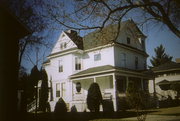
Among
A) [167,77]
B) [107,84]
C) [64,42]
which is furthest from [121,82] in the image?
[167,77]

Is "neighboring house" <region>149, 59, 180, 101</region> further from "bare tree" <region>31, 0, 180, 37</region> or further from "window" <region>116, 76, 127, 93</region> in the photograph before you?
"window" <region>116, 76, 127, 93</region>

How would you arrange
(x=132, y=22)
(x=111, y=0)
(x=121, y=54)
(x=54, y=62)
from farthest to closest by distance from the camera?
(x=54, y=62), (x=121, y=54), (x=132, y=22), (x=111, y=0)

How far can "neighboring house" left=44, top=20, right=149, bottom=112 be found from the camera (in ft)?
30.2

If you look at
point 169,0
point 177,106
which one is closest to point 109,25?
point 169,0

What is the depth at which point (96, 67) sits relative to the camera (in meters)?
11.0

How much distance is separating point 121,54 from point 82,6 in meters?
6.19

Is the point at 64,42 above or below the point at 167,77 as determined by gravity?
above

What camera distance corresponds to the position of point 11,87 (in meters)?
5.19

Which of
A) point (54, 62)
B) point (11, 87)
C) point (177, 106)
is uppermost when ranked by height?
point (54, 62)

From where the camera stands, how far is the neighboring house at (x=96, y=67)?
9197mm

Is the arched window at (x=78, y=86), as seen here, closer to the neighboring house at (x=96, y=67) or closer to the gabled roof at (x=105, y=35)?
the neighboring house at (x=96, y=67)

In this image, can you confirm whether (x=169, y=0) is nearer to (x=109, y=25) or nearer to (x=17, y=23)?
(x=109, y=25)

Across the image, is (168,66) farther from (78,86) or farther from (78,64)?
(78,64)

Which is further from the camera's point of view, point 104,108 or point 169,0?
point 104,108
